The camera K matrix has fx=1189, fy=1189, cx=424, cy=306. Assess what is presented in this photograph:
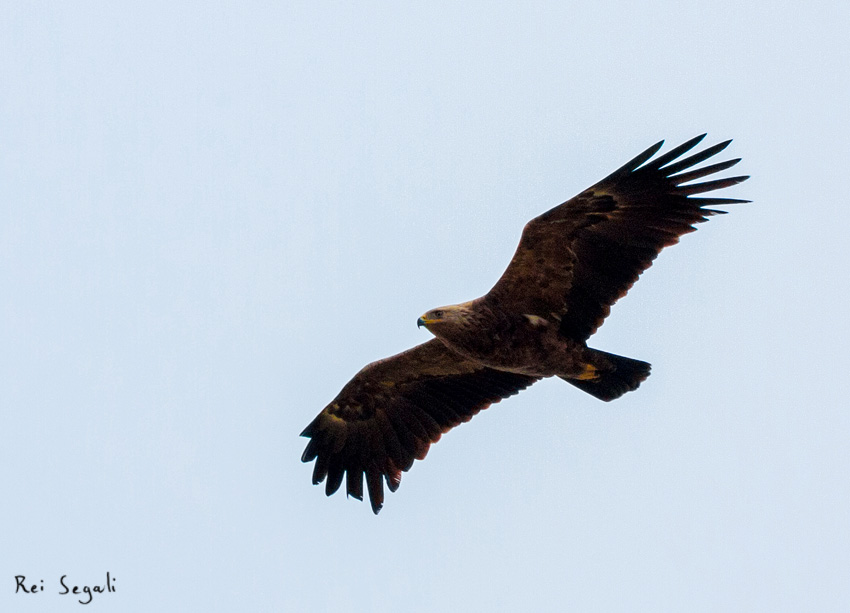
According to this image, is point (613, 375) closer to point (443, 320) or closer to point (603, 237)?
point (603, 237)

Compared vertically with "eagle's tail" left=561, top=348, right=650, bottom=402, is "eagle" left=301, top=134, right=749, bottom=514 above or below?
above

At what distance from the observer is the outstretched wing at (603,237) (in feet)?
41.1

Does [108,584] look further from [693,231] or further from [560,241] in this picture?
[693,231]

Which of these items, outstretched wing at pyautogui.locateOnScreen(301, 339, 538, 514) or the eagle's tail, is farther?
outstretched wing at pyautogui.locateOnScreen(301, 339, 538, 514)

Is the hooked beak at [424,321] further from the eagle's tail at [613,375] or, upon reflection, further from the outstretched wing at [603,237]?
the eagle's tail at [613,375]

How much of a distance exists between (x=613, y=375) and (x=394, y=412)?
2946mm

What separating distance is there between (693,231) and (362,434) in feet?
16.2

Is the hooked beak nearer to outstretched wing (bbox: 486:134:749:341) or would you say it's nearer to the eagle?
the eagle

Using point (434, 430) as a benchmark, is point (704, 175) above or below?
above

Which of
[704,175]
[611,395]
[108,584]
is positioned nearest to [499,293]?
[611,395]

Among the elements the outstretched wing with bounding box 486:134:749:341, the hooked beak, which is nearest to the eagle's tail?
the outstretched wing with bounding box 486:134:749:341

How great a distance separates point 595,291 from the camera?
42.7 ft

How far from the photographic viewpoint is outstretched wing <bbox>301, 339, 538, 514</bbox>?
47.2ft

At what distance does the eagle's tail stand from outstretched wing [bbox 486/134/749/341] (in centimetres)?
37
